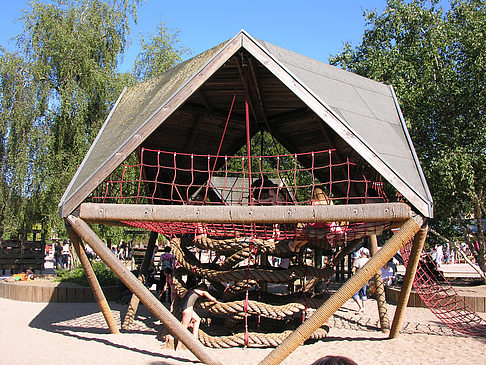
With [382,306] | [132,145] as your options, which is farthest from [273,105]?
[382,306]

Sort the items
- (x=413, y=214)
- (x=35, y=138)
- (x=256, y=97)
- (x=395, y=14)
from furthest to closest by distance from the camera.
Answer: (x=395, y=14) < (x=35, y=138) < (x=256, y=97) < (x=413, y=214)

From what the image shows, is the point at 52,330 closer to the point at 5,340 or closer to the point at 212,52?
the point at 5,340

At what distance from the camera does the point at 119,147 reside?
22.4 ft

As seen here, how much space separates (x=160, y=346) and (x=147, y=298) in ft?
5.25

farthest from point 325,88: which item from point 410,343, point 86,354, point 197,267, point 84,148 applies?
point 84,148

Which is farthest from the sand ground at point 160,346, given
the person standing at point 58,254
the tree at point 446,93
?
the person standing at point 58,254

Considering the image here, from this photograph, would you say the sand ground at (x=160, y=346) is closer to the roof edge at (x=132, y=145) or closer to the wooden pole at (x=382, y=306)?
the wooden pole at (x=382, y=306)

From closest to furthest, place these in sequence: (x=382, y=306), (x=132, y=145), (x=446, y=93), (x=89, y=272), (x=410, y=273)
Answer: (x=132, y=145), (x=410, y=273), (x=89, y=272), (x=382, y=306), (x=446, y=93)

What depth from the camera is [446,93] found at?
14359mm

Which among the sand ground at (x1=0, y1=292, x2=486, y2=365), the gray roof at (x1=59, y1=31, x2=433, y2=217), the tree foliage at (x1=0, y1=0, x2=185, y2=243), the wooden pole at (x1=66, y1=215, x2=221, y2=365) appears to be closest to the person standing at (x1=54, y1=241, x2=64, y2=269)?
the tree foliage at (x1=0, y1=0, x2=185, y2=243)

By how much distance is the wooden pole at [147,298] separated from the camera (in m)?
6.36

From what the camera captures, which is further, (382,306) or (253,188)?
(382,306)

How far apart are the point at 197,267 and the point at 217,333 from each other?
4.40 feet

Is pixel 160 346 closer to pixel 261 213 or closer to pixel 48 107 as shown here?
pixel 261 213
